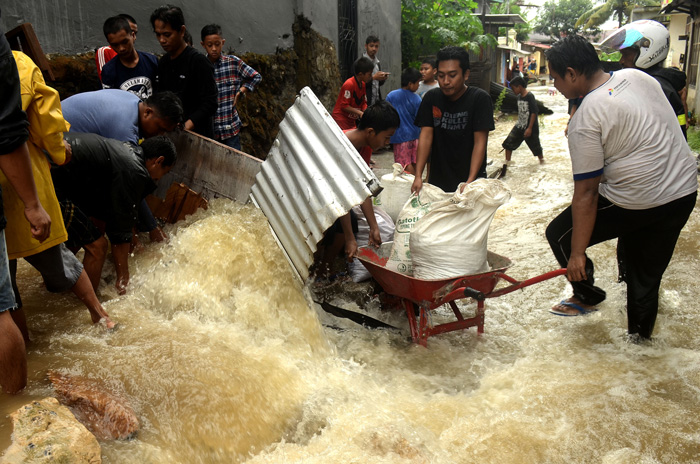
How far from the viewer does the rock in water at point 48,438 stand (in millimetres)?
2045

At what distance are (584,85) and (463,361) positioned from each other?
6.19 feet

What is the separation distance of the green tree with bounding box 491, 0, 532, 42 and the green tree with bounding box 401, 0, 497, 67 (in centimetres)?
2060

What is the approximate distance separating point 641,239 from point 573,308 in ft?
2.87

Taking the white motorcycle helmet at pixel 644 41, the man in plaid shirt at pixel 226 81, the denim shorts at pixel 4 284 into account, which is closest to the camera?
the denim shorts at pixel 4 284

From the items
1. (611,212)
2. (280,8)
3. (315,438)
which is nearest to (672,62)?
(280,8)

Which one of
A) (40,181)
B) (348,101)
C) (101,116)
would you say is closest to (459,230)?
(40,181)

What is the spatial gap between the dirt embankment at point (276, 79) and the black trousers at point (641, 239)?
3.83 meters

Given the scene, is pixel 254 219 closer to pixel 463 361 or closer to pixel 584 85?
pixel 463 361

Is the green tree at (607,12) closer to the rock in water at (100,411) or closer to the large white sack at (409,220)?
the large white sack at (409,220)

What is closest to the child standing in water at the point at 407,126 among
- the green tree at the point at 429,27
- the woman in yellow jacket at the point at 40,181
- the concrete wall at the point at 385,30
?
the concrete wall at the point at 385,30

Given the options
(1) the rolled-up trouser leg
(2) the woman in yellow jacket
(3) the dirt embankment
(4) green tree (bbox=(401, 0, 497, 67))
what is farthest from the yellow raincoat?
(4) green tree (bbox=(401, 0, 497, 67))

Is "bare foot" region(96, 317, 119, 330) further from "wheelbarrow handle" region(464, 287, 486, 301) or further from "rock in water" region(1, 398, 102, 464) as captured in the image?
"wheelbarrow handle" region(464, 287, 486, 301)

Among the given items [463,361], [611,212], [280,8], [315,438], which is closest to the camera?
[315,438]

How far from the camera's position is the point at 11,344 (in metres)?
2.38
